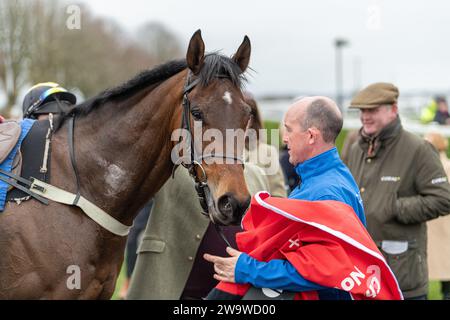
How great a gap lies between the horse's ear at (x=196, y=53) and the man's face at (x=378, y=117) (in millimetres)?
1812

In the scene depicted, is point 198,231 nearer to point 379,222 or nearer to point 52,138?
point 52,138

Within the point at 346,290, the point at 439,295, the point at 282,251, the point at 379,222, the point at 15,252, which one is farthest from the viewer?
the point at 439,295

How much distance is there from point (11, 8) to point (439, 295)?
76.9 ft

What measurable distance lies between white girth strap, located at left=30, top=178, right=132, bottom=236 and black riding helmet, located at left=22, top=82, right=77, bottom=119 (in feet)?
3.79

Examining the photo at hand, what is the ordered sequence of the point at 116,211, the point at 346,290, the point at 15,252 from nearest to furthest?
the point at 346,290 → the point at 15,252 → the point at 116,211

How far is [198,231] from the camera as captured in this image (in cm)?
370

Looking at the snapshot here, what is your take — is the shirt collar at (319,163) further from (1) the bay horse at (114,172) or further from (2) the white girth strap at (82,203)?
(2) the white girth strap at (82,203)

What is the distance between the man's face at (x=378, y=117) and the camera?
431 centimetres

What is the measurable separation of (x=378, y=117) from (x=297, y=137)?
200 cm

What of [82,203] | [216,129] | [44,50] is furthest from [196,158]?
[44,50]

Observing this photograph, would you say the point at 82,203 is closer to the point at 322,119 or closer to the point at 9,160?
the point at 9,160

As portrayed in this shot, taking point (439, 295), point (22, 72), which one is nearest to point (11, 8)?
point (22, 72)

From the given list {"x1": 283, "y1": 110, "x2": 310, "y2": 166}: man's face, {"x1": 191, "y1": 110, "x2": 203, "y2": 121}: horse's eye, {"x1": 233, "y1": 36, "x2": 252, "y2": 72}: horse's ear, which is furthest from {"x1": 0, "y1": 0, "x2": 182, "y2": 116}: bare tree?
{"x1": 283, "y1": 110, "x2": 310, "y2": 166}: man's face

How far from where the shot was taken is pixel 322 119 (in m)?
2.53
